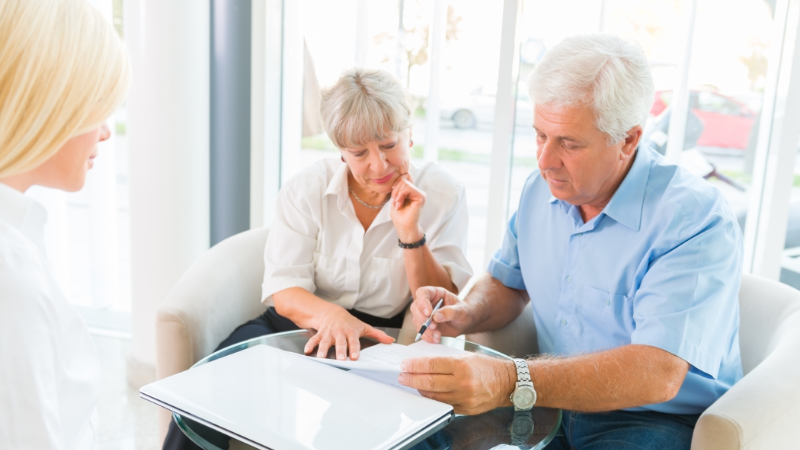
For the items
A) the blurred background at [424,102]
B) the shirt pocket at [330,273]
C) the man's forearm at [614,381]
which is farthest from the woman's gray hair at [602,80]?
the blurred background at [424,102]

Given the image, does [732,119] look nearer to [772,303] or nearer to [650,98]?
[772,303]

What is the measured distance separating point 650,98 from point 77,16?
125 cm

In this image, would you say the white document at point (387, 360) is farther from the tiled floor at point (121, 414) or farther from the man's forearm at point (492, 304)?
the tiled floor at point (121, 414)

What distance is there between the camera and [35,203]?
1.00 metres

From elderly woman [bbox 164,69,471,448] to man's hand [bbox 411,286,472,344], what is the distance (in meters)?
0.21

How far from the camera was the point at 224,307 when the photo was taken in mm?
2057

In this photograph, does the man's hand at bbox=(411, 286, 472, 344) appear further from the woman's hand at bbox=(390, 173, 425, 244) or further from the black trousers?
the black trousers

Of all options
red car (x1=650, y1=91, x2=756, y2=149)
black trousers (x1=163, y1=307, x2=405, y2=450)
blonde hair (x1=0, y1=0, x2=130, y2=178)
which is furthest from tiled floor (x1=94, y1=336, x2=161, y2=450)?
red car (x1=650, y1=91, x2=756, y2=149)

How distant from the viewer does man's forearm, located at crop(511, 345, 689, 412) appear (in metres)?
1.36

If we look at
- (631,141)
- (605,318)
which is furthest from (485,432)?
(631,141)

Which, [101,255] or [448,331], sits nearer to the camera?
[448,331]

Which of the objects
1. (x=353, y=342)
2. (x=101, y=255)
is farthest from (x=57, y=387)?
(x=101, y=255)

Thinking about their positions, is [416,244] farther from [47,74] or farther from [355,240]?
[47,74]

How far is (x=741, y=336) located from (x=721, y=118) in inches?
44.4
